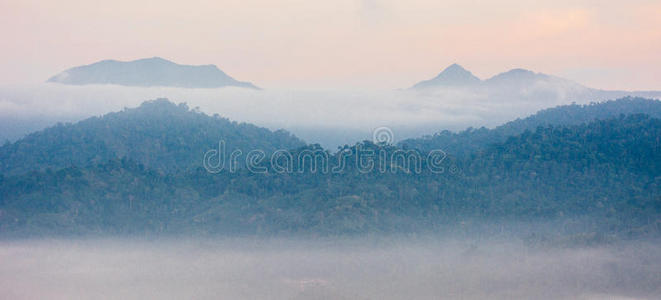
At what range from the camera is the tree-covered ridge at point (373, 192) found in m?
61.8

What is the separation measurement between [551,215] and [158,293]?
105ft

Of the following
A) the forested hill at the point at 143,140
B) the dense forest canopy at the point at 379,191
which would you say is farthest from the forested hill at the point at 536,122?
the forested hill at the point at 143,140

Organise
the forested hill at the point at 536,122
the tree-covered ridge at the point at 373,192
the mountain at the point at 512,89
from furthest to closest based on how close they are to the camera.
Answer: the mountain at the point at 512,89 → the forested hill at the point at 536,122 → the tree-covered ridge at the point at 373,192

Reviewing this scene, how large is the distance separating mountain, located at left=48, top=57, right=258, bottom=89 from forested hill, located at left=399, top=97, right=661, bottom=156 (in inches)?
2916

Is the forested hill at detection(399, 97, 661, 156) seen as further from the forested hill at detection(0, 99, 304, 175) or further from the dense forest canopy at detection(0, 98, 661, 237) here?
the forested hill at detection(0, 99, 304, 175)

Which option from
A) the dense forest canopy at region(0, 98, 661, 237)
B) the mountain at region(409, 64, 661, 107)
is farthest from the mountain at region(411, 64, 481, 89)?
the dense forest canopy at region(0, 98, 661, 237)

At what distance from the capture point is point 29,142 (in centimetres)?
8706

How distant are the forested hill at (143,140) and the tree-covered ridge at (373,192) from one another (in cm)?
1292

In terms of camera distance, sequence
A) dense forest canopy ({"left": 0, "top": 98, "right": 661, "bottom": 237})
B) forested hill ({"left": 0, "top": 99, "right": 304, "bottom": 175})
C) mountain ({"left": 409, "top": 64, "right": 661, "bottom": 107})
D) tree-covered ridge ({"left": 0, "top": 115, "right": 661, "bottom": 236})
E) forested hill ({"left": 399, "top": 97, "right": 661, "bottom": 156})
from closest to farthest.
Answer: dense forest canopy ({"left": 0, "top": 98, "right": 661, "bottom": 237}), tree-covered ridge ({"left": 0, "top": 115, "right": 661, "bottom": 236}), forested hill ({"left": 399, "top": 97, "right": 661, "bottom": 156}), forested hill ({"left": 0, "top": 99, "right": 304, "bottom": 175}), mountain ({"left": 409, "top": 64, "right": 661, "bottom": 107})

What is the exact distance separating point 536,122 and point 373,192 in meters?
27.3

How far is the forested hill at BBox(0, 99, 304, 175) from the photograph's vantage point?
275 ft

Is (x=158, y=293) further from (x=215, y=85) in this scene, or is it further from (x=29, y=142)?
(x=215, y=85)

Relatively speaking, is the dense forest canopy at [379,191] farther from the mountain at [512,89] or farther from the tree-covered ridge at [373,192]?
the mountain at [512,89]

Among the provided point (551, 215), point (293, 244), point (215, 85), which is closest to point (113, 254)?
point (293, 244)
